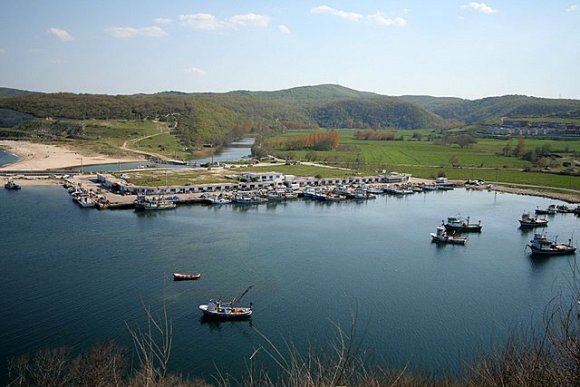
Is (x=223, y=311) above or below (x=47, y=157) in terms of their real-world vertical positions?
below

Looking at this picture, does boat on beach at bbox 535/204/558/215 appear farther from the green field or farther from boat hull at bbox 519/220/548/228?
the green field

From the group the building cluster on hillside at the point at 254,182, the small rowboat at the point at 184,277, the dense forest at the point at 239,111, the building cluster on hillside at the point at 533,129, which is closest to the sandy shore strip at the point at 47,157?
the building cluster on hillside at the point at 254,182

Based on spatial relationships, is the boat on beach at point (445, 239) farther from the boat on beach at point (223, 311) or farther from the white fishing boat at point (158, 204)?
the white fishing boat at point (158, 204)

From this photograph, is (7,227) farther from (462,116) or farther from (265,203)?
(462,116)

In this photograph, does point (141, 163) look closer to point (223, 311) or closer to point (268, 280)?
point (268, 280)

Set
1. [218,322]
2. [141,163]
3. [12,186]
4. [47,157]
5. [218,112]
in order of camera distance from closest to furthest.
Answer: [218,322], [12,186], [47,157], [141,163], [218,112]

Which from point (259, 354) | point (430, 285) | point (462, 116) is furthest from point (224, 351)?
point (462, 116)

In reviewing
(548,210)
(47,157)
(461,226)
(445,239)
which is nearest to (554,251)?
(445,239)
